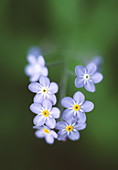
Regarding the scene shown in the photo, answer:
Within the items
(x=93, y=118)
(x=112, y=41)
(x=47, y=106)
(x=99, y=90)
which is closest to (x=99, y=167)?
(x=93, y=118)

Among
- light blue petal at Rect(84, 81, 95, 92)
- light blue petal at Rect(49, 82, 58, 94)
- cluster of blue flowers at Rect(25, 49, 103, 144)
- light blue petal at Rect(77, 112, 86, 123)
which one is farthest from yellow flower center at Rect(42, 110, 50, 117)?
light blue petal at Rect(84, 81, 95, 92)

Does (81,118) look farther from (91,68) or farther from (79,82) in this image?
(91,68)

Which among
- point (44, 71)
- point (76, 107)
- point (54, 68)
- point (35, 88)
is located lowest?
point (76, 107)

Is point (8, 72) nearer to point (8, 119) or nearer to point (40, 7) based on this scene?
point (8, 119)

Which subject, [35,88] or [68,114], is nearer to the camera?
[68,114]

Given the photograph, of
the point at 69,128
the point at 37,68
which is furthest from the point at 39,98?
the point at 37,68

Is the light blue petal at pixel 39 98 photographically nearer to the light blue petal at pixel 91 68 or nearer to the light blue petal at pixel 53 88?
the light blue petal at pixel 53 88

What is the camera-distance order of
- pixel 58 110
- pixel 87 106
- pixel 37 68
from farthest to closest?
pixel 37 68 < pixel 87 106 < pixel 58 110
